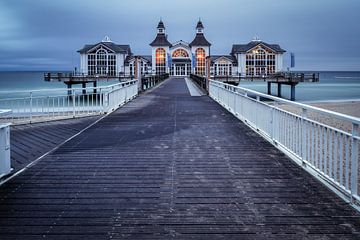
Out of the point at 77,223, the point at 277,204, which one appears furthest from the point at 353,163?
the point at 77,223

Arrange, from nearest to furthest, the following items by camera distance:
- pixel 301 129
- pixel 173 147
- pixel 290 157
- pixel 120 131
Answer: pixel 301 129, pixel 290 157, pixel 173 147, pixel 120 131

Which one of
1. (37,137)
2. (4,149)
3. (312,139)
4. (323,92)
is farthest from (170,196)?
(323,92)

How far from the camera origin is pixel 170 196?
458 centimetres

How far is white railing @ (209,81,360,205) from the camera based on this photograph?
14.0 feet

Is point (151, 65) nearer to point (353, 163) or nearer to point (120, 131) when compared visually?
point (120, 131)

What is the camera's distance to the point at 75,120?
38.2 feet

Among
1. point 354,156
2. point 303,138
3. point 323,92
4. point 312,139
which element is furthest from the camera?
point 323,92

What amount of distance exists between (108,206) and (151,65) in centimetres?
7870

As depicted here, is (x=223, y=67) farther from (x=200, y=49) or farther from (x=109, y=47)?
(x=109, y=47)

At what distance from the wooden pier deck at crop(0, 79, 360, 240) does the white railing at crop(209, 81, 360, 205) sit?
176mm

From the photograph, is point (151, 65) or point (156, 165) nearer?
point (156, 165)

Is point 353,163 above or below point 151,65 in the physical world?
below

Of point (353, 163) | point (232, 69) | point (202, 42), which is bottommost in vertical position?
point (353, 163)

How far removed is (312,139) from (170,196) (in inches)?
90.9
